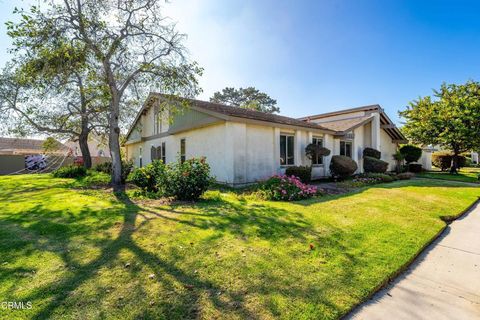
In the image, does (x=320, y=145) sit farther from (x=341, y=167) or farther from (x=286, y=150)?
(x=286, y=150)

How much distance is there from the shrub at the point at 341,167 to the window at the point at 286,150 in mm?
2663

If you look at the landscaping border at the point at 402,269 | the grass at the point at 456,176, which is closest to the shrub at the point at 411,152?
the grass at the point at 456,176

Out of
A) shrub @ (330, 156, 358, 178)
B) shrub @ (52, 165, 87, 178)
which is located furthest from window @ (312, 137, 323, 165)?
shrub @ (52, 165, 87, 178)

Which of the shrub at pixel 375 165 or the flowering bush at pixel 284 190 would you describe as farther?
the shrub at pixel 375 165

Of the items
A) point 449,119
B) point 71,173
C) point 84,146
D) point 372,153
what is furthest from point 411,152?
point 84,146

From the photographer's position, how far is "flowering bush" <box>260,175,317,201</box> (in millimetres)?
8459

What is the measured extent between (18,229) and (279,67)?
1427cm

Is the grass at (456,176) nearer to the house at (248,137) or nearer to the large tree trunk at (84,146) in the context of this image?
the house at (248,137)

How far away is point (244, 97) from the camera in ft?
127

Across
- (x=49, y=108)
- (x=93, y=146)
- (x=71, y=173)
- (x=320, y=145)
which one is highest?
(x=49, y=108)

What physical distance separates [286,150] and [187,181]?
7.05 meters

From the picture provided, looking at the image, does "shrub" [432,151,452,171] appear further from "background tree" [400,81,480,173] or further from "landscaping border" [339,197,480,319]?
"landscaping border" [339,197,480,319]

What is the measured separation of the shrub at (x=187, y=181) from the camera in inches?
309

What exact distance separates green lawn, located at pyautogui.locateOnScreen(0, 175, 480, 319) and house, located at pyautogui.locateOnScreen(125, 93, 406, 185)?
4823 millimetres
